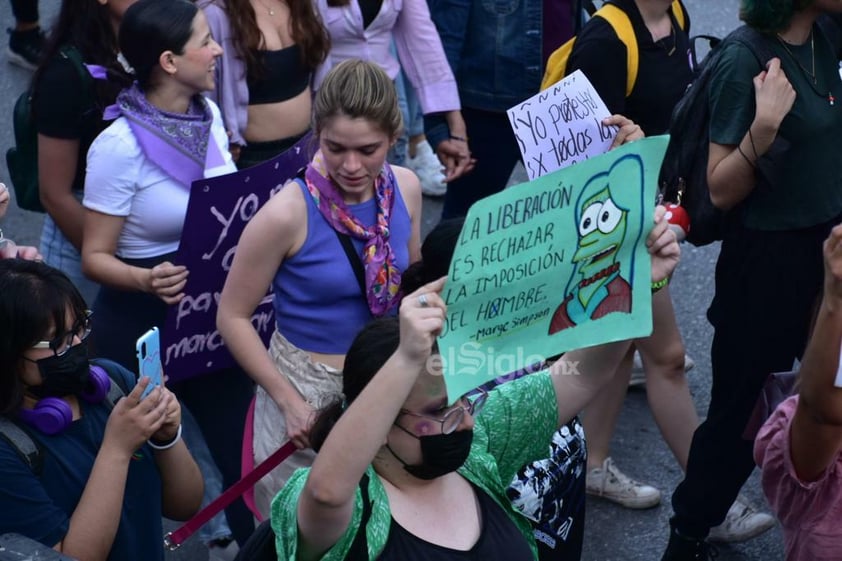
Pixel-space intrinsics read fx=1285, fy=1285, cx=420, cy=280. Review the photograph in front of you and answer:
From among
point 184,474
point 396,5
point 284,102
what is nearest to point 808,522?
point 184,474

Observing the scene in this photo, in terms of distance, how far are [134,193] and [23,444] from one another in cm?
111

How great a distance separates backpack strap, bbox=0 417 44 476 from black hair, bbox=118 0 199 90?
1.32 meters

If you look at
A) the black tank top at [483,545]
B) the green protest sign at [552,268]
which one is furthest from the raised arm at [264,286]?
the green protest sign at [552,268]

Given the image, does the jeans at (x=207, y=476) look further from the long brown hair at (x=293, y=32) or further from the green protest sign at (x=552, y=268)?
the green protest sign at (x=552, y=268)

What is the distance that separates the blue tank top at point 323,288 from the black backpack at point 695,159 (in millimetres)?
957

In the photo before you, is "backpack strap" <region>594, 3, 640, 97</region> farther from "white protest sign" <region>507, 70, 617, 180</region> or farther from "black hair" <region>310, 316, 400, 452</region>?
"black hair" <region>310, 316, 400, 452</region>

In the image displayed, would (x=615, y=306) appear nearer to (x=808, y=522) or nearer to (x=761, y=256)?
(x=808, y=522)

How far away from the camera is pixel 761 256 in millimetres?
3697

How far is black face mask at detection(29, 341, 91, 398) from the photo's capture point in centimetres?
261

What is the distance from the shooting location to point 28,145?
3928mm

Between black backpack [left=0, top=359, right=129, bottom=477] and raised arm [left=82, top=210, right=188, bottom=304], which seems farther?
raised arm [left=82, top=210, right=188, bottom=304]

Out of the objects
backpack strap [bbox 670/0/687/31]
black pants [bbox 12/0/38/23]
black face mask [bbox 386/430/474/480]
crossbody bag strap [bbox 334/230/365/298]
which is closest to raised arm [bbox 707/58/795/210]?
backpack strap [bbox 670/0/687/31]

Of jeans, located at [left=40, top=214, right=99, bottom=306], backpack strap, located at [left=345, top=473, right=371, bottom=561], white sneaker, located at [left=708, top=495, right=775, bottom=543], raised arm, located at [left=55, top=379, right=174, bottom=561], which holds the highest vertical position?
backpack strap, located at [left=345, top=473, right=371, bottom=561]

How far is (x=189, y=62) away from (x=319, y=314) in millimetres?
863
